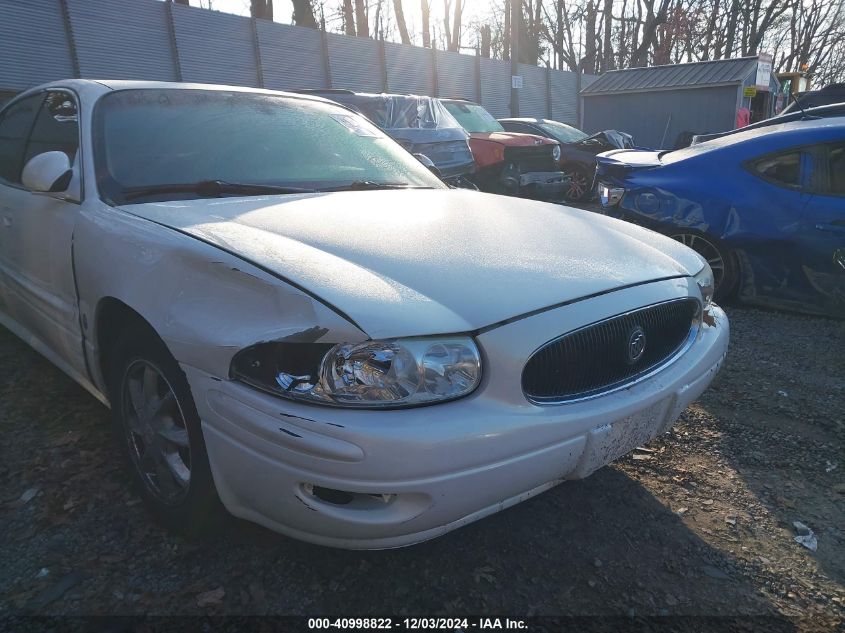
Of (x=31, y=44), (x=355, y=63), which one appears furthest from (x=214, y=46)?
(x=355, y=63)

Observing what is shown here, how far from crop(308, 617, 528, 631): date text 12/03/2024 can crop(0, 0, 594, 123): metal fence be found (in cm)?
1389

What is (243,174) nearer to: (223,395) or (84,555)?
(223,395)

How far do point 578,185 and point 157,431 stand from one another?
10.0 meters

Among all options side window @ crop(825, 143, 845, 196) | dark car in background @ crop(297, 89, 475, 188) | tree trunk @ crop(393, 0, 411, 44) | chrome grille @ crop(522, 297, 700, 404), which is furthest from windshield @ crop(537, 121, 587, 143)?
tree trunk @ crop(393, 0, 411, 44)

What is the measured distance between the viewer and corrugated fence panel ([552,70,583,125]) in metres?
27.1

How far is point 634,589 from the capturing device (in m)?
1.94

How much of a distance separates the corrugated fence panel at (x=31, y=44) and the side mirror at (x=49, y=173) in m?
12.0

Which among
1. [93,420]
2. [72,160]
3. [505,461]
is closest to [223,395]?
[505,461]

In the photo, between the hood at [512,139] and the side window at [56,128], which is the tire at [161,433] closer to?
the side window at [56,128]

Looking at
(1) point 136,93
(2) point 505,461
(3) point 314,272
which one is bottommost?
(2) point 505,461

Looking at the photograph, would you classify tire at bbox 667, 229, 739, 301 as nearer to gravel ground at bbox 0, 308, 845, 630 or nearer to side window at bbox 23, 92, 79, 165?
gravel ground at bbox 0, 308, 845, 630

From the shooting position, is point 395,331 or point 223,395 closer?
point 395,331

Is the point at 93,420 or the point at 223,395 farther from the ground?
the point at 223,395

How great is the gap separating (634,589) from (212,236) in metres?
1.70
